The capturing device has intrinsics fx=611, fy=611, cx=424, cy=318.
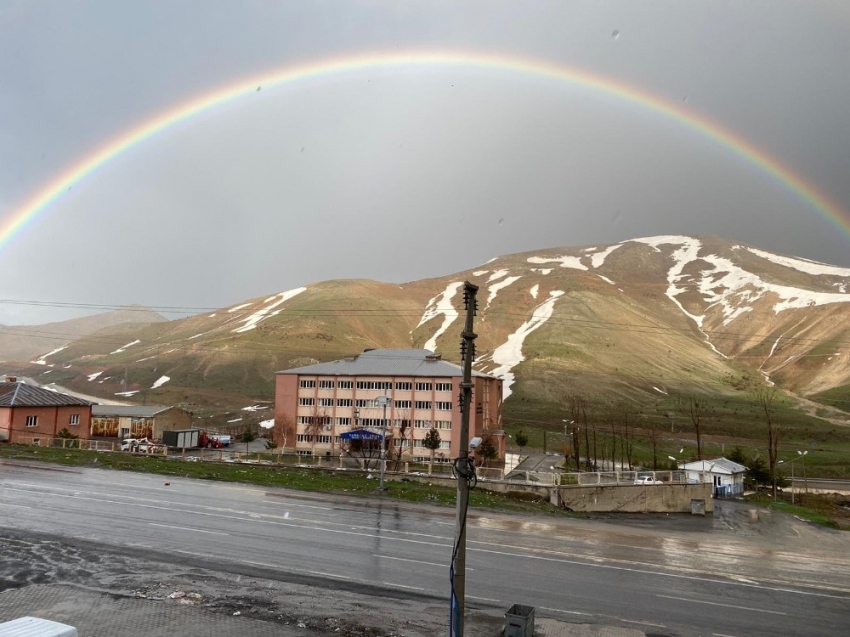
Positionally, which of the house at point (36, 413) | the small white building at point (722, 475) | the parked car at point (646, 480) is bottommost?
the small white building at point (722, 475)

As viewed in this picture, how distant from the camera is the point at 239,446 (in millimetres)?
80938

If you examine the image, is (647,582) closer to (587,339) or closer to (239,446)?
(239,446)

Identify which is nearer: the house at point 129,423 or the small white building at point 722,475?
the small white building at point 722,475

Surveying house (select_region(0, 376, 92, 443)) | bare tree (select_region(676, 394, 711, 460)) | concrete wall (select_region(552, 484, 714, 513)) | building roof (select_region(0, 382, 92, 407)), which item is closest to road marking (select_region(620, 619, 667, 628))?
concrete wall (select_region(552, 484, 714, 513))

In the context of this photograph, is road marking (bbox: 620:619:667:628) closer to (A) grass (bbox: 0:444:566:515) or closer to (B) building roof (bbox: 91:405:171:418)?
(A) grass (bbox: 0:444:566:515)

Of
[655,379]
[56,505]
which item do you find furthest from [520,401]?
[56,505]

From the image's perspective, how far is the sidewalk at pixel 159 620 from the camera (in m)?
13.0

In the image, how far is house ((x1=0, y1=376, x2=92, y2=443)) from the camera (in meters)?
57.6

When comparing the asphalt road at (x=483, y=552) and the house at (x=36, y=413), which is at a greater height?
the house at (x=36, y=413)

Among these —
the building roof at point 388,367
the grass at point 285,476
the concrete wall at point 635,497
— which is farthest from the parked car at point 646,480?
the building roof at point 388,367

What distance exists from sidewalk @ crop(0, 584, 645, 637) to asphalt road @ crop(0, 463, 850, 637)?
1384 millimetres

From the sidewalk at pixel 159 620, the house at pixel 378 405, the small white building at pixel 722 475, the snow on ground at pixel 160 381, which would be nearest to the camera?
the sidewalk at pixel 159 620

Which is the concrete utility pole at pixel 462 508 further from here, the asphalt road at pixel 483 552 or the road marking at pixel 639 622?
the road marking at pixel 639 622

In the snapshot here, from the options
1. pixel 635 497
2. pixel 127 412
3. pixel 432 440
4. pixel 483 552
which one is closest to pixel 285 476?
pixel 483 552
